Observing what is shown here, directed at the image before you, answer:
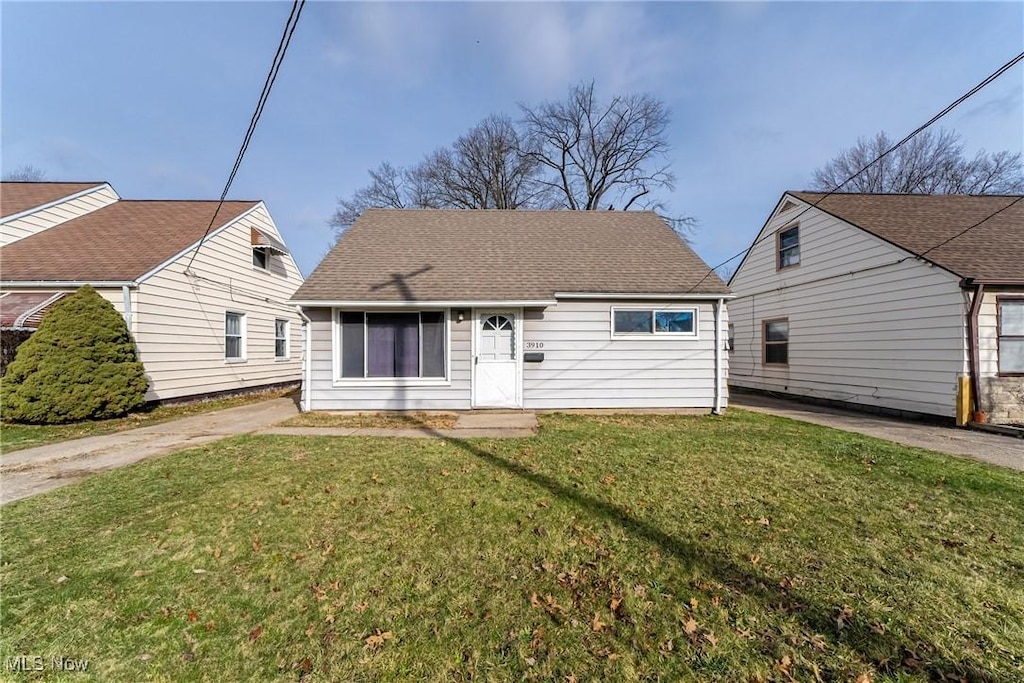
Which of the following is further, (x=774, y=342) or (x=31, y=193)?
(x=774, y=342)

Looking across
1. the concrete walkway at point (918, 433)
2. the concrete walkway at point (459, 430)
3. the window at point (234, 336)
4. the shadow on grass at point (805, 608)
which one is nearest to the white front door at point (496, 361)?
the concrete walkway at point (459, 430)

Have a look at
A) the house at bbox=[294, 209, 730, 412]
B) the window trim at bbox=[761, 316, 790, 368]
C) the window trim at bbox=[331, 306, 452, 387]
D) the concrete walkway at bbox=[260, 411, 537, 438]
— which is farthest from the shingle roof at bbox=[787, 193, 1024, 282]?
the window trim at bbox=[331, 306, 452, 387]

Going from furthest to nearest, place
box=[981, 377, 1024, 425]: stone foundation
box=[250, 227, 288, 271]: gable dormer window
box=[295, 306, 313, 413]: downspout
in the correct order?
box=[250, 227, 288, 271]: gable dormer window → box=[295, 306, 313, 413]: downspout → box=[981, 377, 1024, 425]: stone foundation

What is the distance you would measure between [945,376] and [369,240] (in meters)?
12.9

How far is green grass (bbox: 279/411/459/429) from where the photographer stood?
26.2 feet

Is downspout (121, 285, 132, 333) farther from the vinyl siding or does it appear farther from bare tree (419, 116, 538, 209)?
bare tree (419, 116, 538, 209)

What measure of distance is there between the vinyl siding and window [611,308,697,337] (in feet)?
10.8

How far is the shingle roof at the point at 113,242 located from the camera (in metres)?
9.70

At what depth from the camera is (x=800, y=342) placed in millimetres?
12359

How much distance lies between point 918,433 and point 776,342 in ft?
20.1

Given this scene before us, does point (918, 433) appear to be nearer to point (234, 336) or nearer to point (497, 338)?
point (497, 338)

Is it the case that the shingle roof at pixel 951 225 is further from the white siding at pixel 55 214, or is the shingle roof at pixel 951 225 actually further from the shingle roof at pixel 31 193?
the shingle roof at pixel 31 193

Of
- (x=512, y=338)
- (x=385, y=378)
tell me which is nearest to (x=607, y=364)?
(x=512, y=338)

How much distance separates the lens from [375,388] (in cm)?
918
